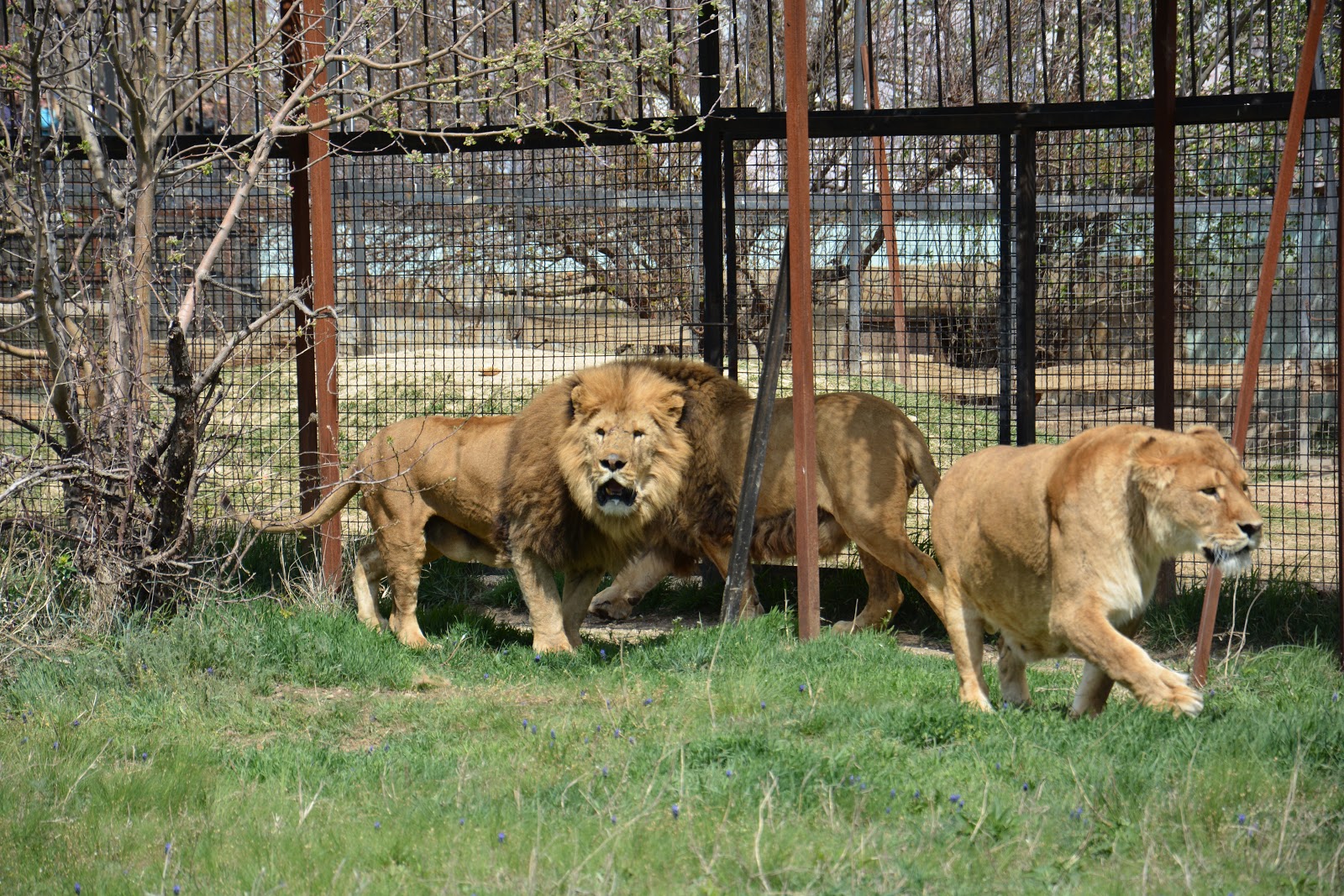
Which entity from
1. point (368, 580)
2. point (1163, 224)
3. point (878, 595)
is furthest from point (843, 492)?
point (368, 580)

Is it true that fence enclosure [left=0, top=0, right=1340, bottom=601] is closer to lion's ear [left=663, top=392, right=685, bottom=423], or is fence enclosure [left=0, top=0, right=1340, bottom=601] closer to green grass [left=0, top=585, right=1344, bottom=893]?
lion's ear [left=663, top=392, right=685, bottom=423]

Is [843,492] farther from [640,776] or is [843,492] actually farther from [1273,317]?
[1273,317]

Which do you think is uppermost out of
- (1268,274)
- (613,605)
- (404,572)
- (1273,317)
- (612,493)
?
(1268,274)

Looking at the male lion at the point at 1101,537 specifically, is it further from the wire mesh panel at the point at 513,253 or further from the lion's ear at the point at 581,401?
the wire mesh panel at the point at 513,253

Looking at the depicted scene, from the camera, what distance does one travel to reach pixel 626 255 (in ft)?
33.3

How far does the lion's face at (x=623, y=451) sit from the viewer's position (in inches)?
292

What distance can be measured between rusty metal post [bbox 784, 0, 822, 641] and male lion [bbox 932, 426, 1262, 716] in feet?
5.33

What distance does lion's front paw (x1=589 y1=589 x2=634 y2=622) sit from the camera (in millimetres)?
9062

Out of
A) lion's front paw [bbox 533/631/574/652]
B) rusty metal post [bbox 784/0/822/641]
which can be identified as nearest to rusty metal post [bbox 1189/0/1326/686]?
rusty metal post [bbox 784/0/822/641]

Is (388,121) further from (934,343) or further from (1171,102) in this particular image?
(934,343)

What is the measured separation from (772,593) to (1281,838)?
5.39m

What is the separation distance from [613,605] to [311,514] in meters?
2.27

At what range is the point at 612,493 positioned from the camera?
7422mm

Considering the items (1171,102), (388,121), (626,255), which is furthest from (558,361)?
(1171,102)
